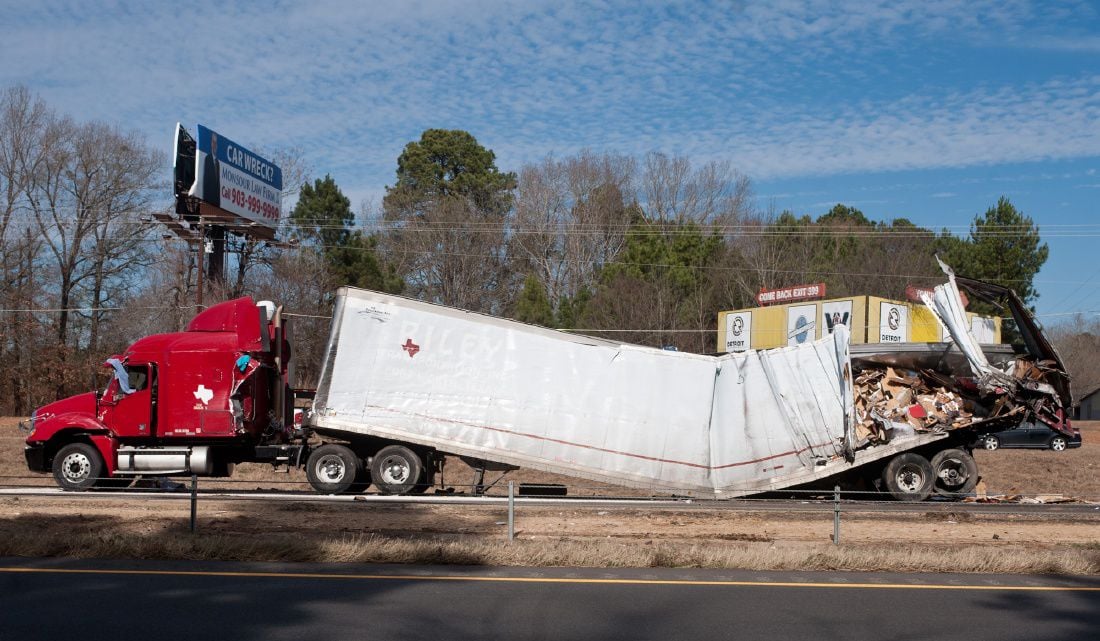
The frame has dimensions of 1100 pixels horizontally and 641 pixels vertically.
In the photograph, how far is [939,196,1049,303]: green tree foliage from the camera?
57062mm

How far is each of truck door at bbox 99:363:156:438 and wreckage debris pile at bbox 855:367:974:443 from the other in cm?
1287

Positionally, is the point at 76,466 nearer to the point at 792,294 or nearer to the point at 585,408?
the point at 585,408

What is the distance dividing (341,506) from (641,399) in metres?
5.49

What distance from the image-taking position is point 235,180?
46688 millimetres

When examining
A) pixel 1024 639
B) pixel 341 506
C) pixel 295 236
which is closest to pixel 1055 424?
pixel 1024 639

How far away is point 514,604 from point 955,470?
39.3 ft

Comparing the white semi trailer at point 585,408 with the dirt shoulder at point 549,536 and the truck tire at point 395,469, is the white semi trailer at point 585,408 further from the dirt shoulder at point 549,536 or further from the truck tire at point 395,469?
the dirt shoulder at point 549,536

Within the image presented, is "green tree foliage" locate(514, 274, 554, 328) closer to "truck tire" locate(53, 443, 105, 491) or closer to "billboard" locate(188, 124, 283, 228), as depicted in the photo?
"billboard" locate(188, 124, 283, 228)

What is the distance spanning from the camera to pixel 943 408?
731 inches

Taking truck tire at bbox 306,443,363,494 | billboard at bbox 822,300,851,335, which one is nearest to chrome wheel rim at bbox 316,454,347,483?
truck tire at bbox 306,443,363,494

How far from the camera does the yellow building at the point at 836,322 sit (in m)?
50.0

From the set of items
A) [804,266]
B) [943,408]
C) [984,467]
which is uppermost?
[804,266]

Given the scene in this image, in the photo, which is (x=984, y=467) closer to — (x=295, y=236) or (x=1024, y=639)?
(x=1024, y=639)

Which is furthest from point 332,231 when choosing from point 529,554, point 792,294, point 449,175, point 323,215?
point 529,554
